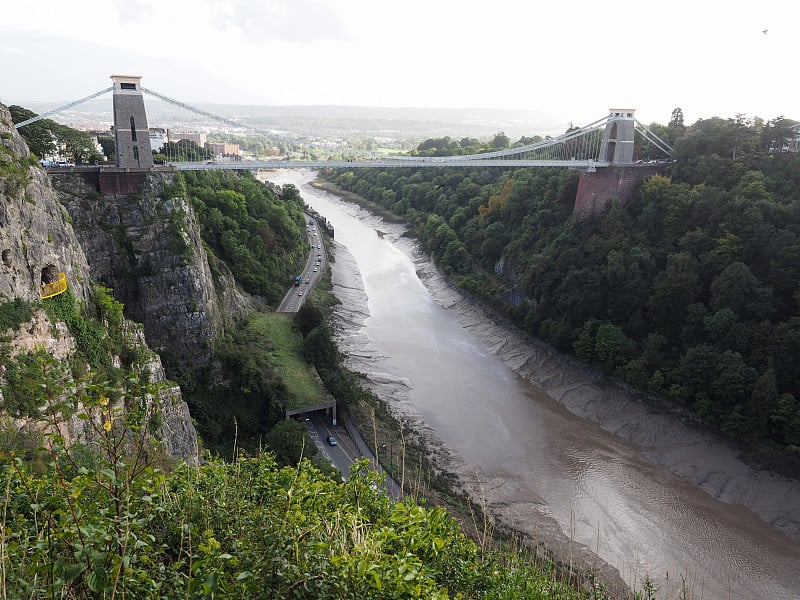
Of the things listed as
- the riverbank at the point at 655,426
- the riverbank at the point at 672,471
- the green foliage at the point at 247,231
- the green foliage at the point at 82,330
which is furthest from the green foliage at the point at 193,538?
the green foliage at the point at 247,231

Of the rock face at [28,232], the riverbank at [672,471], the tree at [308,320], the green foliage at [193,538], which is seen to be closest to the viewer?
the green foliage at [193,538]

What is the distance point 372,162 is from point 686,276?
41.3ft

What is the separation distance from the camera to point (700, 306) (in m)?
16.4

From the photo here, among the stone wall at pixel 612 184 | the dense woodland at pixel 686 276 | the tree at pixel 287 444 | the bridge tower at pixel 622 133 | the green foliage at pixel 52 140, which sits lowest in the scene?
the tree at pixel 287 444

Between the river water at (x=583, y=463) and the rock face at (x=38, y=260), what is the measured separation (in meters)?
6.07

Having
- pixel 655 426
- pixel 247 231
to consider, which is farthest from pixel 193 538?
pixel 247 231

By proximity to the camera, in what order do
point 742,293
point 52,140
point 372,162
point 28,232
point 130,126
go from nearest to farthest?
point 28,232 → point 130,126 → point 742,293 → point 52,140 → point 372,162

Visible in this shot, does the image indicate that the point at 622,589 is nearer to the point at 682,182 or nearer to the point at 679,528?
the point at 679,528

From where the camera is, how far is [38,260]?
9406 millimetres

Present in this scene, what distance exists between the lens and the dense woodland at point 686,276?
48.1 feet

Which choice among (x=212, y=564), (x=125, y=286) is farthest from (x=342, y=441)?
(x=212, y=564)

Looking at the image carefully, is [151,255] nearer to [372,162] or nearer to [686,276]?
[372,162]

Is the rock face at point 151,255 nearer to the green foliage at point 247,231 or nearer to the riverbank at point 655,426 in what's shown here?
the green foliage at point 247,231

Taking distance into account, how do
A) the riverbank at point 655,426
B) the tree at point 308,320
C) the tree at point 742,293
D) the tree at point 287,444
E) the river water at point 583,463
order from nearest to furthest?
the river water at point 583,463 → the tree at point 287,444 → the riverbank at point 655,426 → the tree at point 742,293 → the tree at point 308,320
